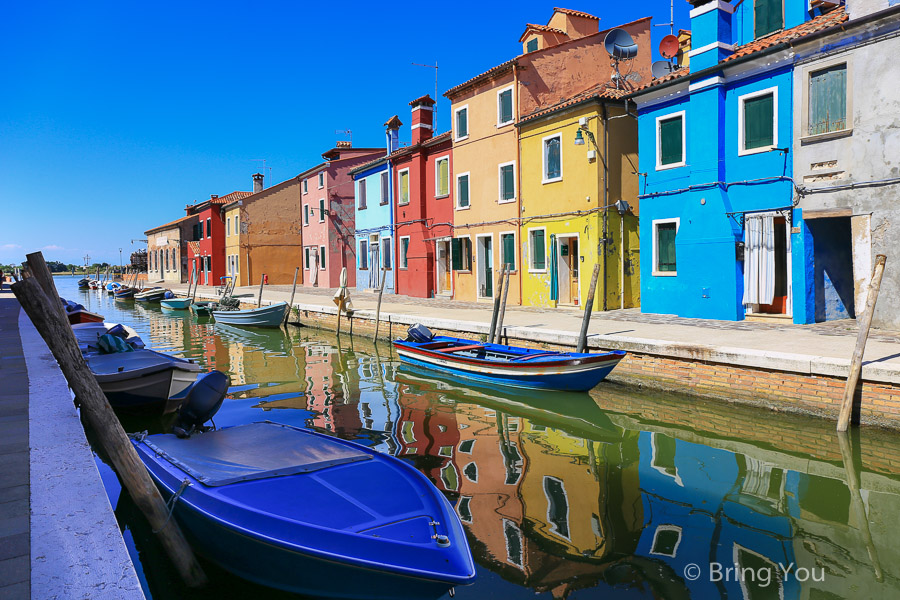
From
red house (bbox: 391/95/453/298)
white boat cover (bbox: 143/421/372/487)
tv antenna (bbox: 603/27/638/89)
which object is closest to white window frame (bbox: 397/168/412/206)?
red house (bbox: 391/95/453/298)

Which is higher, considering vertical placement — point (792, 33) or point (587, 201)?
point (792, 33)

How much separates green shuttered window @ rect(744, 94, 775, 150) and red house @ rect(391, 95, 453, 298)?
40.4 feet

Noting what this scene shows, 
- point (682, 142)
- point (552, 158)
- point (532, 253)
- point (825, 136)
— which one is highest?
point (552, 158)

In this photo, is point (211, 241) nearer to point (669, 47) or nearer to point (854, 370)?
point (669, 47)

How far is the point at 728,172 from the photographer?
14523 millimetres

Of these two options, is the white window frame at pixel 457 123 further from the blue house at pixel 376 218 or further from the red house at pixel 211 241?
the red house at pixel 211 241

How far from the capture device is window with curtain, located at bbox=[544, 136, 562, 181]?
19172mm

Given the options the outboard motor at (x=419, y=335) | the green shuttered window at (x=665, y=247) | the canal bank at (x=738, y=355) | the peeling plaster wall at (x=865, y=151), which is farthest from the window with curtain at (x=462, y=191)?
the peeling plaster wall at (x=865, y=151)

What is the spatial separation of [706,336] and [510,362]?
3.70 metres

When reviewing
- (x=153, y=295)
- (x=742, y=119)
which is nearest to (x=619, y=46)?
(x=742, y=119)

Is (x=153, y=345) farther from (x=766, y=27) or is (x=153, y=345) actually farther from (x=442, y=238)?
(x=766, y=27)

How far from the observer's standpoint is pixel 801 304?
42.7 feet

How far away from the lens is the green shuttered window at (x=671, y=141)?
51.5 feet

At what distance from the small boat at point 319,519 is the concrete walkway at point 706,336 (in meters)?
6.65
